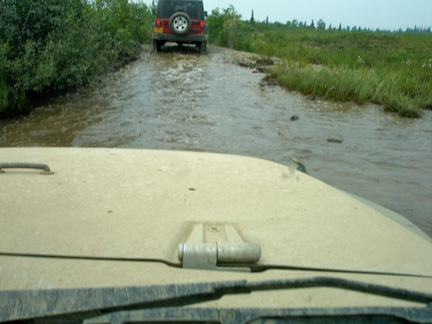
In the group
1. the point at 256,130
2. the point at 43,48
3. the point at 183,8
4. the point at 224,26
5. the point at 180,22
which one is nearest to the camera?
the point at 256,130

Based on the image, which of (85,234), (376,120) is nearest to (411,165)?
(376,120)

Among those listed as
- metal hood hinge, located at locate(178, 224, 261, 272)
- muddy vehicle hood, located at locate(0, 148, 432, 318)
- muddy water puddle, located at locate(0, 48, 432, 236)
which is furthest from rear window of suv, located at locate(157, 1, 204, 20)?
metal hood hinge, located at locate(178, 224, 261, 272)

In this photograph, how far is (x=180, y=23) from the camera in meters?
13.5

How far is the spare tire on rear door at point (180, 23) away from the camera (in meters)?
13.4

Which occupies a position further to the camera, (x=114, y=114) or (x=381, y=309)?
(x=114, y=114)

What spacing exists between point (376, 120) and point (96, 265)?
24.9 feet

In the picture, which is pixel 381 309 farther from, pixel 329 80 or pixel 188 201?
pixel 329 80

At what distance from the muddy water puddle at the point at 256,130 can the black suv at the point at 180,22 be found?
4.16 m

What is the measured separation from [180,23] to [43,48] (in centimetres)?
670

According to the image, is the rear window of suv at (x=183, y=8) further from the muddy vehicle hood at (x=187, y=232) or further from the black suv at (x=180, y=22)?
the muddy vehicle hood at (x=187, y=232)

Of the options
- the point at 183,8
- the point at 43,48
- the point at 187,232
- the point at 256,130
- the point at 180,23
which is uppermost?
the point at 183,8

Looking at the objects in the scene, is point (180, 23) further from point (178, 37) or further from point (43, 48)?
point (43, 48)

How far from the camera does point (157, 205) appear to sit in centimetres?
132


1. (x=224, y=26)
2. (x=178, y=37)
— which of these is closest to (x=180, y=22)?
(x=178, y=37)
